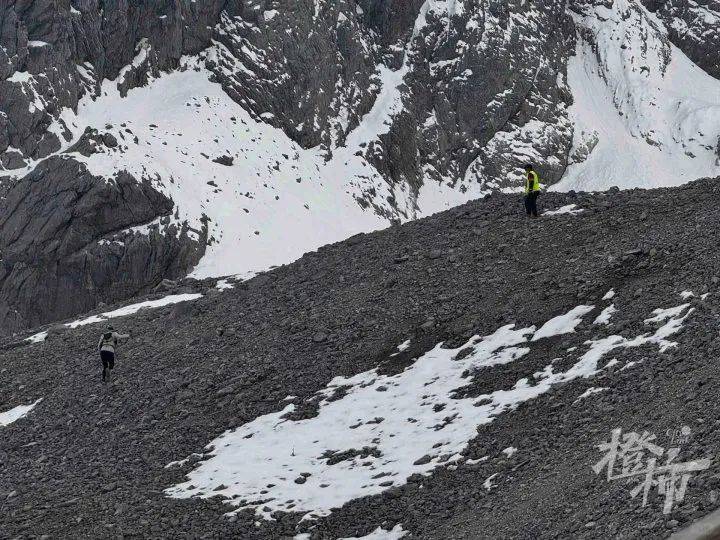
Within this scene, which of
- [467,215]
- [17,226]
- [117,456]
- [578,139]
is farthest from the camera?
[578,139]

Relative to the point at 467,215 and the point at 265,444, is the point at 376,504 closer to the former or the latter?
the point at 265,444

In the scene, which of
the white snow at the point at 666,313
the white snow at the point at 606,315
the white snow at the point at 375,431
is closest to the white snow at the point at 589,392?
the white snow at the point at 375,431

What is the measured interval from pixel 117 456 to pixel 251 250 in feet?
177

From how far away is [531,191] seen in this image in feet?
93.1

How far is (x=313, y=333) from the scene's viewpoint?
25.4m

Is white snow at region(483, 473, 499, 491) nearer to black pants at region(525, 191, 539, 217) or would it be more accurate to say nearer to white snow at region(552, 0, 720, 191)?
black pants at region(525, 191, 539, 217)

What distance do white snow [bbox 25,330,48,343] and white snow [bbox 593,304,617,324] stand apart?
65.4ft

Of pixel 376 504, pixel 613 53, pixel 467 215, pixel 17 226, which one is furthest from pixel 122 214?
pixel 613 53

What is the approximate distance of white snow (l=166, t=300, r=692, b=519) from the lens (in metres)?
17.5

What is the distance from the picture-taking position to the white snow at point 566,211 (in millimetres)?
28200

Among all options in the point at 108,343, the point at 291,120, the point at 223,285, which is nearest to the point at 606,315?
the point at 108,343

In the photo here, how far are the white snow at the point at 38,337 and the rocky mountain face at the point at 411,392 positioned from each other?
5.86 feet

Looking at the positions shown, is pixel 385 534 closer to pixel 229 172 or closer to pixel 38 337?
pixel 38 337

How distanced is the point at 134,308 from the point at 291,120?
195 ft
